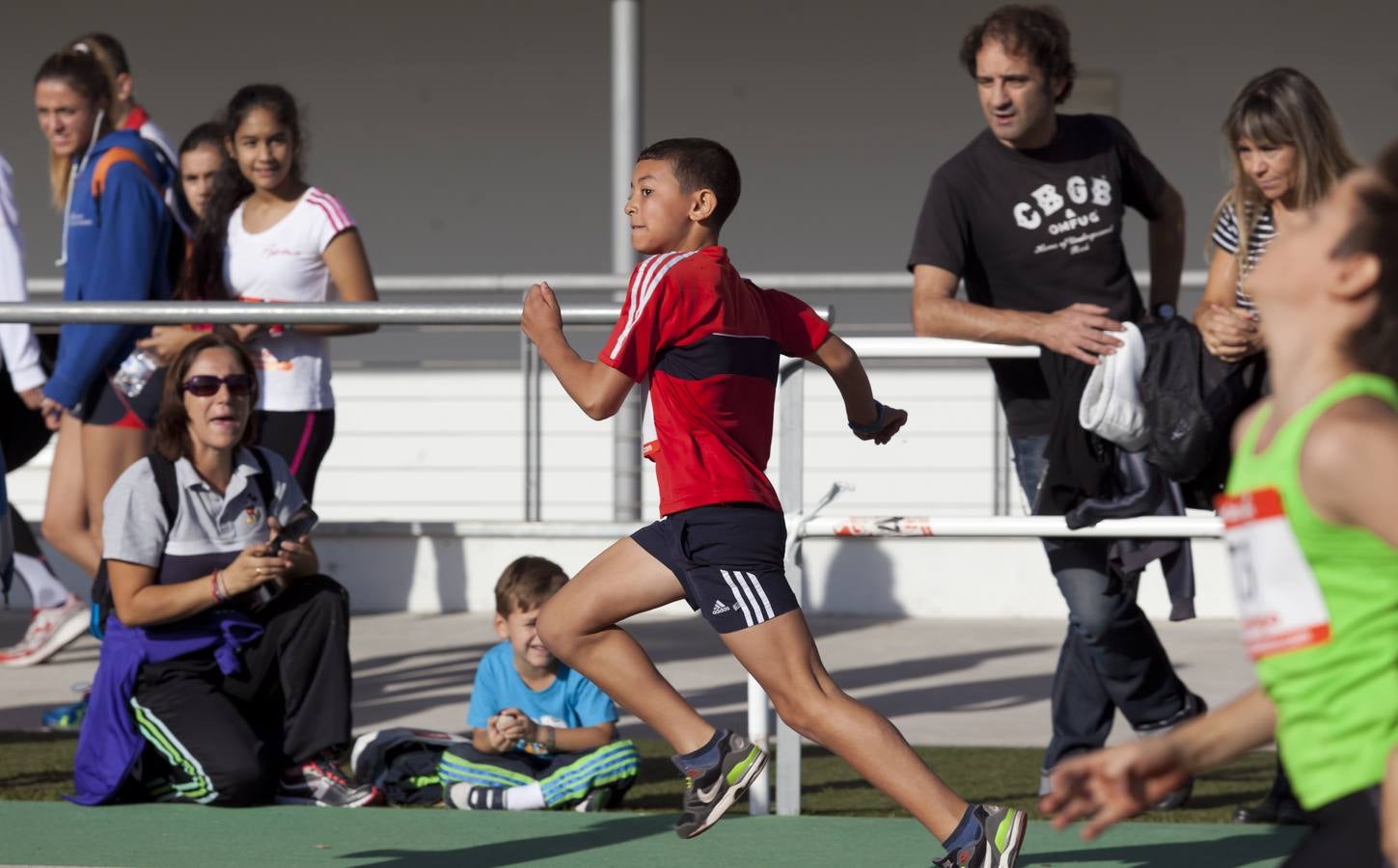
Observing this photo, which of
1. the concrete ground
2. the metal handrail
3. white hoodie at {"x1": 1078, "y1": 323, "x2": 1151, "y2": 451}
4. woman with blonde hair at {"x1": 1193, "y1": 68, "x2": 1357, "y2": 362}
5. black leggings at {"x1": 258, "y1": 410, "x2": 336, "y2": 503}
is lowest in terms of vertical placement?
the concrete ground

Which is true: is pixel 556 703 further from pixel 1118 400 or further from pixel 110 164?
pixel 110 164

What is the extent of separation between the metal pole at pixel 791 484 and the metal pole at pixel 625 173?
410 cm

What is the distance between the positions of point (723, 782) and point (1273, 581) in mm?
1669

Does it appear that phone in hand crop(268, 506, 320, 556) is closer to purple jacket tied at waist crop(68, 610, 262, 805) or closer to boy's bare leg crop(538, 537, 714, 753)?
purple jacket tied at waist crop(68, 610, 262, 805)

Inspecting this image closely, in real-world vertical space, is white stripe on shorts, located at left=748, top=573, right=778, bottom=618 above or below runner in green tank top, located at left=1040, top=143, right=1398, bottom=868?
below

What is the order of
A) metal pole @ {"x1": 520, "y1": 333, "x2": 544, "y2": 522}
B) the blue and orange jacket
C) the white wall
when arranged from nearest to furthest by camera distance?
the blue and orange jacket, metal pole @ {"x1": 520, "y1": 333, "x2": 544, "y2": 522}, the white wall

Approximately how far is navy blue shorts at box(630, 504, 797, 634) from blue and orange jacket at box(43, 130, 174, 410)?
2.50 meters

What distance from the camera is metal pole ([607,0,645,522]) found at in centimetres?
877

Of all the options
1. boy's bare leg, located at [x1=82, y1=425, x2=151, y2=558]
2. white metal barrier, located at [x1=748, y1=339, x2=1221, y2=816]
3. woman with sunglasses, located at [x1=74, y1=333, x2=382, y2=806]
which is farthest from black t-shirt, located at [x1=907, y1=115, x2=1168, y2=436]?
boy's bare leg, located at [x1=82, y1=425, x2=151, y2=558]

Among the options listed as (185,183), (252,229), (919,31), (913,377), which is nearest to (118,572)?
(252,229)

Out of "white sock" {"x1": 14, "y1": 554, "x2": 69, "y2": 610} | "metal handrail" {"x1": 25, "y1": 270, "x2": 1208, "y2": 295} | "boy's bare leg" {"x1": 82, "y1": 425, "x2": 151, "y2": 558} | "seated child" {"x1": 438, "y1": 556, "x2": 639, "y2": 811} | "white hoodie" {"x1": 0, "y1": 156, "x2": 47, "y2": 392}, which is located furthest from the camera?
"metal handrail" {"x1": 25, "y1": 270, "x2": 1208, "y2": 295}

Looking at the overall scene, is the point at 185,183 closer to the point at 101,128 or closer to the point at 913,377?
the point at 101,128

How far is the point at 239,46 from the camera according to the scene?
11.2 meters

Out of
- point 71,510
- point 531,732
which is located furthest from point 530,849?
point 71,510
